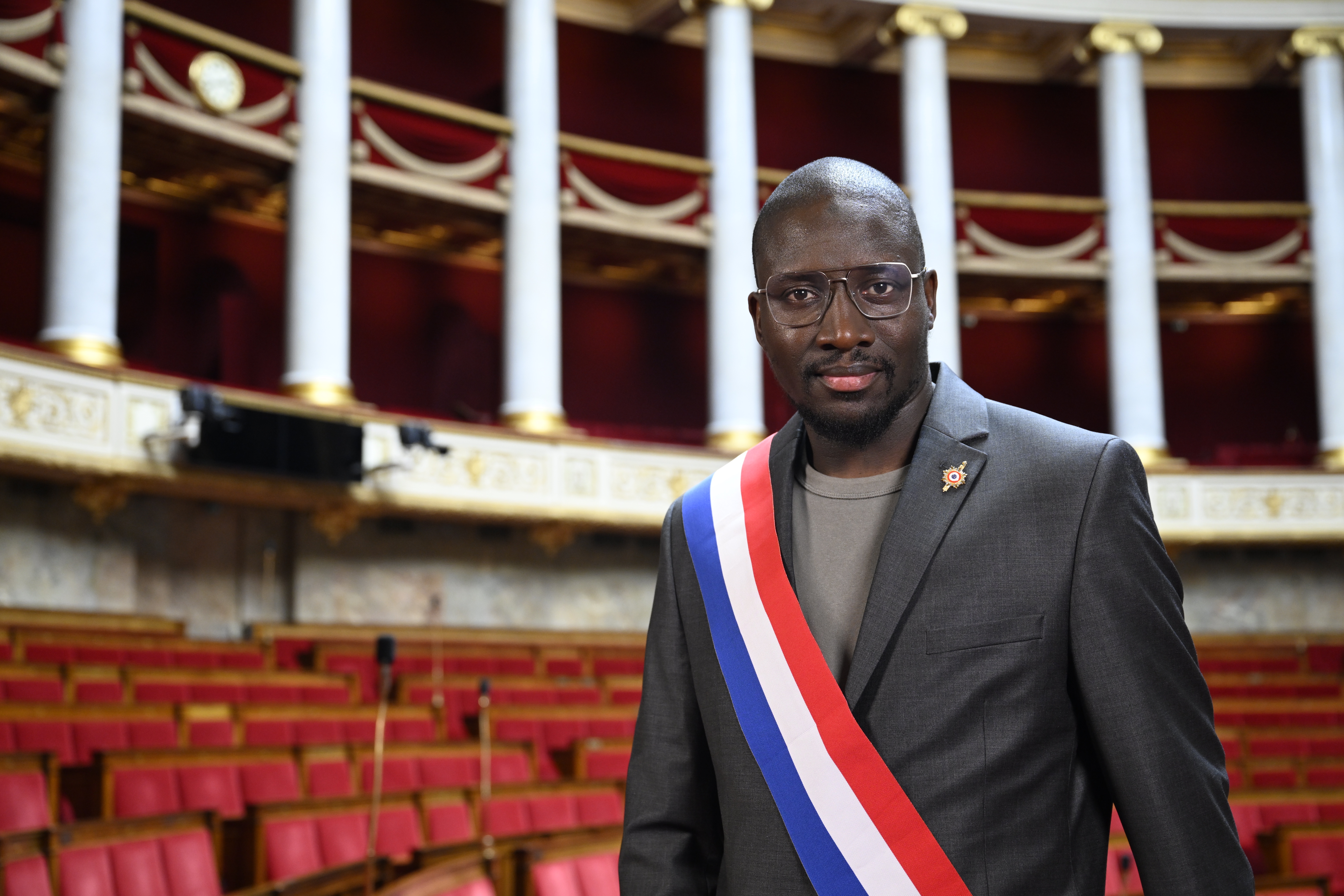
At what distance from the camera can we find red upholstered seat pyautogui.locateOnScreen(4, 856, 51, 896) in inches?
105

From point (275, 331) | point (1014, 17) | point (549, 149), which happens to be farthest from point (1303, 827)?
point (1014, 17)

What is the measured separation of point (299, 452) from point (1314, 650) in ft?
27.4

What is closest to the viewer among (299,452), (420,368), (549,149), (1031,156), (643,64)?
(299,452)

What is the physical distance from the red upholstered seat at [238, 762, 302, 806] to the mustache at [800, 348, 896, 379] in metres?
3.65

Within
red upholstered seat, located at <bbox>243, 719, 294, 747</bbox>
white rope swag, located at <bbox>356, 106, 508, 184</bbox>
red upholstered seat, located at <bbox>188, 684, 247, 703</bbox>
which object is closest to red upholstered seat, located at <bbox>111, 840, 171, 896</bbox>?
red upholstered seat, located at <bbox>243, 719, 294, 747</bbox>

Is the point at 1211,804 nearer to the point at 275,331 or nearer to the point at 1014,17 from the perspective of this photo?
the point at 275,331

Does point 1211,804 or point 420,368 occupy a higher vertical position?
point 420,368

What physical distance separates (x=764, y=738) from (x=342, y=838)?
3.11 metres

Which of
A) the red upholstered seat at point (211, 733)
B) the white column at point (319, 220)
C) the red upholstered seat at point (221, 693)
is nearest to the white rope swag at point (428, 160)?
the white column at point (319, 220)

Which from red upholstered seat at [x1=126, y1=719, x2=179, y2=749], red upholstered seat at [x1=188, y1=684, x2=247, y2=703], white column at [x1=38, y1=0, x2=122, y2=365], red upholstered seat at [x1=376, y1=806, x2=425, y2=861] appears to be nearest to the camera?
red upholstered seat at [x1=376, y1=806, x2=425, y2=861]

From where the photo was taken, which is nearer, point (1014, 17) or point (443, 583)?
point (443, 583)

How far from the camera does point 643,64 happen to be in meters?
14.4

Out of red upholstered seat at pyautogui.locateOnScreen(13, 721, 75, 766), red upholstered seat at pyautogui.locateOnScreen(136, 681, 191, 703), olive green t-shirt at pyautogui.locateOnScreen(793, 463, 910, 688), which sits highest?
olive green t-shirt at pyautogui.locateOnScreen(793, 463, 910, 688)

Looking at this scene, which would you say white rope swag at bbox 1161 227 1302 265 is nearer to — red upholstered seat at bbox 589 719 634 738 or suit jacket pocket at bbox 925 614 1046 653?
red upholstered seat at bbox 589 719 634 738
